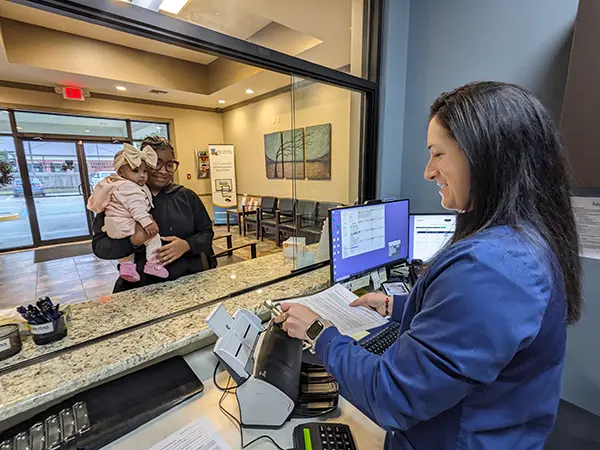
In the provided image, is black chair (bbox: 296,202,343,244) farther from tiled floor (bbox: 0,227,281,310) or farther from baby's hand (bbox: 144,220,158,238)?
tiled floor (bbox: 0,227,281,310)

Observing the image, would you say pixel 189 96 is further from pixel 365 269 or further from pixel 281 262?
pixel 365 269

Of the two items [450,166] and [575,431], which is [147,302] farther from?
[575,431]

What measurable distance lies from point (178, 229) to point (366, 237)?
39.3 inches

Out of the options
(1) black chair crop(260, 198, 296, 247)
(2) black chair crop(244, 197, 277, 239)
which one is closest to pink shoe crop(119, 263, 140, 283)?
(1) black chair crop(260, 198, 296, 247)

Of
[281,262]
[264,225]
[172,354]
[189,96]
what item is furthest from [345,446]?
[189,96]

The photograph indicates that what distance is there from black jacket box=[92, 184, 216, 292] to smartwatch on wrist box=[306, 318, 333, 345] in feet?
3.35

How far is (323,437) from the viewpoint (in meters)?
0.73

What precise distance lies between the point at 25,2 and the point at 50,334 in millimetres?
897

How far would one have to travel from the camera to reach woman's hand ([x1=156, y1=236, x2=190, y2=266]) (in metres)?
1.40

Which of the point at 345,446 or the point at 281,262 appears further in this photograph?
the point at 281,262

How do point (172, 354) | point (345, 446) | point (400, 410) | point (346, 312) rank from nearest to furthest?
point (400, 410) < point (345, 446) < point (172, 354) < point (346, 312)

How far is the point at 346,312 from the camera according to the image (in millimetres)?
1176

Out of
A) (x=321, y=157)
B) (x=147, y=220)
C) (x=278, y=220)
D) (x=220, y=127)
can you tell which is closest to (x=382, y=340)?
(x=147, y=220)

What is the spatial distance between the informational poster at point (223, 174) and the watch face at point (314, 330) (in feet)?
22.1
